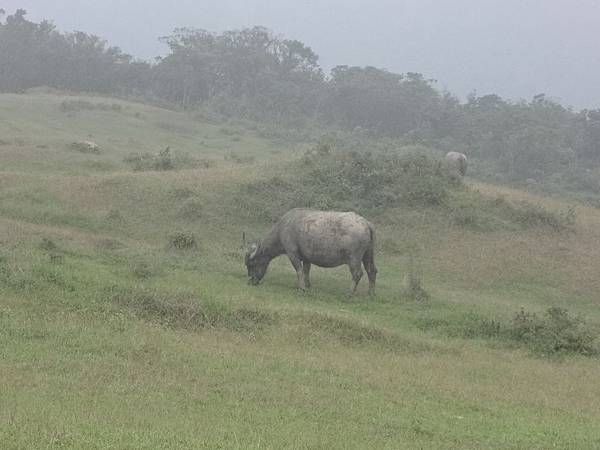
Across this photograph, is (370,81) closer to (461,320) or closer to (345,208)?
(345,208)

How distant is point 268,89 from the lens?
74.8m

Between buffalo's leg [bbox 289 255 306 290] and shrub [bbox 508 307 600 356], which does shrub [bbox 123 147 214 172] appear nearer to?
buffalo's leg [bbox 289 255 306 290]

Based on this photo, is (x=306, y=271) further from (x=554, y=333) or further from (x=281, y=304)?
(x=554, y=333)

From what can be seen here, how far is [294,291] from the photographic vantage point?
18.0m

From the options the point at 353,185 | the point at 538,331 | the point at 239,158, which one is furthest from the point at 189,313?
the point at 239,158

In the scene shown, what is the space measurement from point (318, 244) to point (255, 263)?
1.67m

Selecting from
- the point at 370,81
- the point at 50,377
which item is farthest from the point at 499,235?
the point at 370,81

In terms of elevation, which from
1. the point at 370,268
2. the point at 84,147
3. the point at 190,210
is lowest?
the point at 190,210

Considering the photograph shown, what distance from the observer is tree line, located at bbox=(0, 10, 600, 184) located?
208ft

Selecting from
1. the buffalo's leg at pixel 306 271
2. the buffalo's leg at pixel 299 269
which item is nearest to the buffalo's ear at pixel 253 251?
the buffalo's leg at pixel 299 269

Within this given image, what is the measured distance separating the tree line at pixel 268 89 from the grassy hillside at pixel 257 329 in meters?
36.2

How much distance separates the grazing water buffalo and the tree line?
1608 inches

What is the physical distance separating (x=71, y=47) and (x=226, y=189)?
4916 centimetres

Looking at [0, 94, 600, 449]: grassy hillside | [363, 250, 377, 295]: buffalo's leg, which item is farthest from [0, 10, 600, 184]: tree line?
[363, 250, 377, 295]: buffalo's leg
